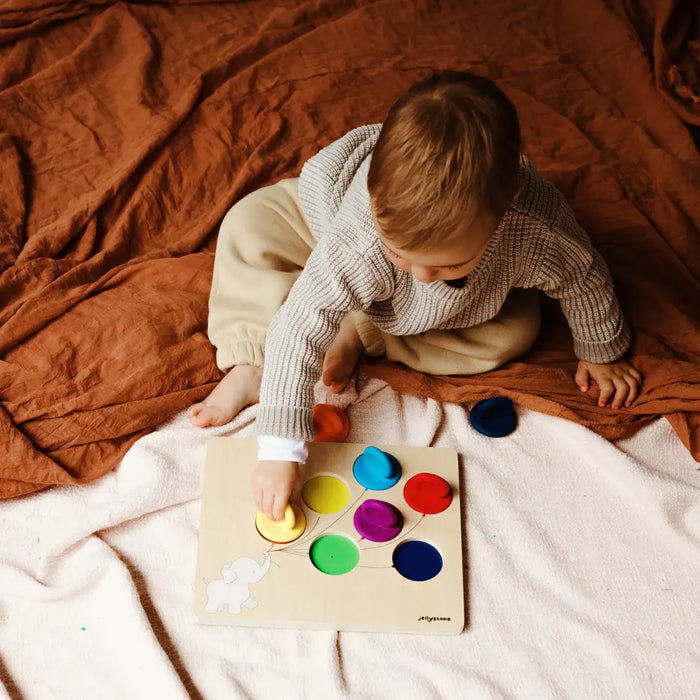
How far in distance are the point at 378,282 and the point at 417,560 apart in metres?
0.29

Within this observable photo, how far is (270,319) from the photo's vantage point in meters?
0.91

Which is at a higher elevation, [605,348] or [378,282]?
[378,282]

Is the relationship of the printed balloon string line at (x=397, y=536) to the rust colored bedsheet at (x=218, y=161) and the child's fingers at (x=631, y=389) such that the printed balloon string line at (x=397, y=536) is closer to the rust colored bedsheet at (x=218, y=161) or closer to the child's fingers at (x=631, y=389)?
the rust colored bedsheet at (x=218, y=161)

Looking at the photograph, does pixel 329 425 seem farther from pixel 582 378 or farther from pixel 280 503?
pixel 582 378

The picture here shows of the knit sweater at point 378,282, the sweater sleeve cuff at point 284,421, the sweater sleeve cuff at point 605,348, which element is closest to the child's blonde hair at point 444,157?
the knit sweater at point 378,282

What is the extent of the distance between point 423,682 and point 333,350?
37 centimetres

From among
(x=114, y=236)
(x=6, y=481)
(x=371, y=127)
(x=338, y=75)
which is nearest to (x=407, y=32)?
(x=338, y=75)

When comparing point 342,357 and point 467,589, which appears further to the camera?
point 342,357

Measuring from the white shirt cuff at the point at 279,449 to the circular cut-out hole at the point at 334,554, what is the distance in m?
0.09

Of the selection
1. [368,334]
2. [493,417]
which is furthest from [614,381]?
[368,334]

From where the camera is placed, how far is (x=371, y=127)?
0.90m

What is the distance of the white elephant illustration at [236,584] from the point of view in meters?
0.77

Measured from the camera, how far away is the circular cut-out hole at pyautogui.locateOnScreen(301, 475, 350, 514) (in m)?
0.83

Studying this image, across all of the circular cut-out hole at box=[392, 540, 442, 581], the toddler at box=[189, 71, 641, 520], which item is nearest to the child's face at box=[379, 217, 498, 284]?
the toddler at box=[189, 71, 641, 520]
